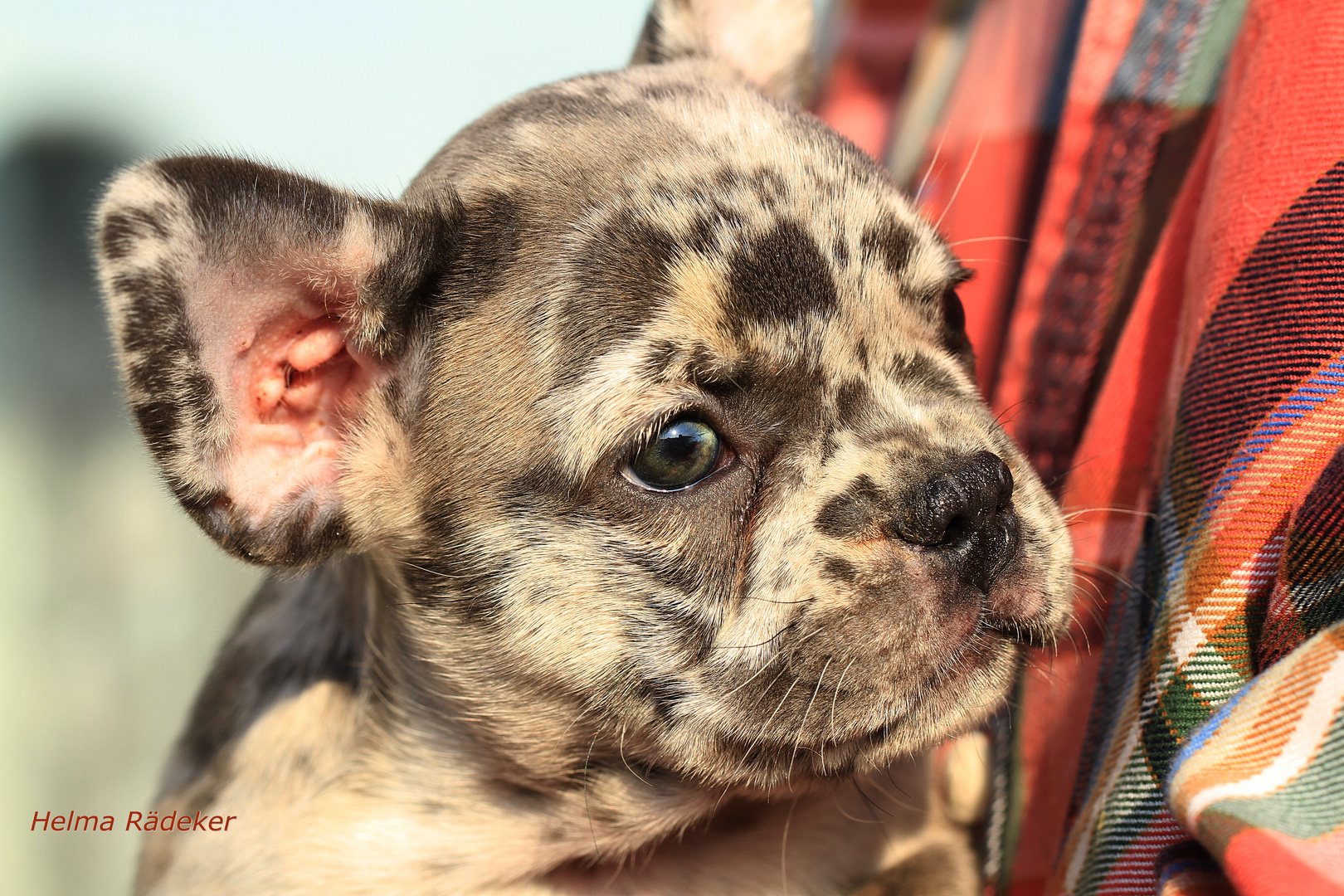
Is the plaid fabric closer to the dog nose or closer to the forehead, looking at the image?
the dog nose

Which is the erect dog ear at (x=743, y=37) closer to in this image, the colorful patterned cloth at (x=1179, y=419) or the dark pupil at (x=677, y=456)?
the colorful patterned cloth at (x=1179, y=419)

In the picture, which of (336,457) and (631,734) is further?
(336,457)

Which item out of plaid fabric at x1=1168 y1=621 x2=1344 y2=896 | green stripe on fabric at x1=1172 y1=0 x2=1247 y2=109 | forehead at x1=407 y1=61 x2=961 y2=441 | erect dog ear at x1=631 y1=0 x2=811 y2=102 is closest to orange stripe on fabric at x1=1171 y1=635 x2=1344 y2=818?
Answer: plaid fabric at x1=1168 y1=621 x2=1344 y2=896

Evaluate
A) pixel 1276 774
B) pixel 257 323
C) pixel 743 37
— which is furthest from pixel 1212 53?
pixel 257 323

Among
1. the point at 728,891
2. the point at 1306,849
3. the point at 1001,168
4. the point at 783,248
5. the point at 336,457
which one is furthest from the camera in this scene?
the point at 1001,168

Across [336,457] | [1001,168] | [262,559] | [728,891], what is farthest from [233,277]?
[1001,168]

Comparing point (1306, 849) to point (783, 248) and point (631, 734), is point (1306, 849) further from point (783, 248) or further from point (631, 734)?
point (783, 248)

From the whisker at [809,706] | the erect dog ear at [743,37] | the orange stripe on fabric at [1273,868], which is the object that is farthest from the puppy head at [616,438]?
the erect dog ear at [743,37]
